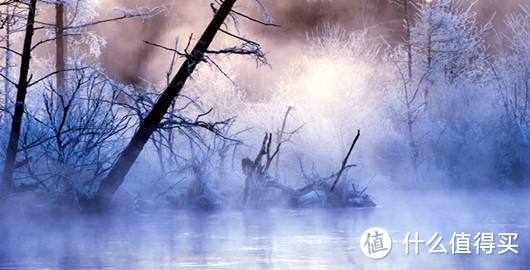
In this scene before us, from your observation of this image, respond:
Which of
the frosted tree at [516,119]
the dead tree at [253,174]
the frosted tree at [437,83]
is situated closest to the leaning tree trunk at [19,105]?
the dead tree at [253,174]

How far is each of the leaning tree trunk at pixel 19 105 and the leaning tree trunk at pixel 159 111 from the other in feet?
5.17

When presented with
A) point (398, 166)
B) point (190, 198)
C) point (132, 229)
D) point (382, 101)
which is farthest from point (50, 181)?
point (382, 101)

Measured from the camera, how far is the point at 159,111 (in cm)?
1461

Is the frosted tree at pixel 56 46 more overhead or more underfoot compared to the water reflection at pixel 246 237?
more overhead

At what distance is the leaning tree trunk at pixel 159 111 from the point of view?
14.3 metres

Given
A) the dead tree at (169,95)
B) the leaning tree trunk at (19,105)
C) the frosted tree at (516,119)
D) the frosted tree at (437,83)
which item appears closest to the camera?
the leaning tree trunk at (19,105)

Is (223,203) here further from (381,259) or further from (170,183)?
(381,259)

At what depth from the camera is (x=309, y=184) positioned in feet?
61.7

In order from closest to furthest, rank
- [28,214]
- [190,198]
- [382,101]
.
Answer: [28,214]
[190,198]
[382,101]

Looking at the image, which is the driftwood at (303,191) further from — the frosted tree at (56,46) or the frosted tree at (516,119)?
the frosted tree at (516,119)

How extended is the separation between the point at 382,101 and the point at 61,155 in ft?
42.4

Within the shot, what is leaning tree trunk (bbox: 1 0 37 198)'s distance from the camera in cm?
1305

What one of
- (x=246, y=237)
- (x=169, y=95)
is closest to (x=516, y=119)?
(x=169, y=95)

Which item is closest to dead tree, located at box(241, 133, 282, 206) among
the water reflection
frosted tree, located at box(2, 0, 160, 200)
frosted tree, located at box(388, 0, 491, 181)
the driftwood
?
the driftwood
